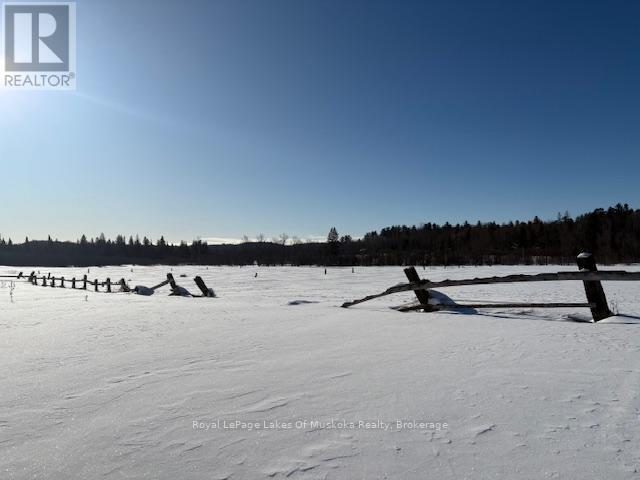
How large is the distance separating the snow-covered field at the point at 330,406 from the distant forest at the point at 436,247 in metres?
69.0

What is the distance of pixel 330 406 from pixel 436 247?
13743 cm

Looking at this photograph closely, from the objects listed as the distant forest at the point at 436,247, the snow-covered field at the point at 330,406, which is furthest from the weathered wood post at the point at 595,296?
the distant forest at the point at 436,247

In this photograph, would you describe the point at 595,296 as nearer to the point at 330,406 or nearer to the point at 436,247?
the point at 330,406

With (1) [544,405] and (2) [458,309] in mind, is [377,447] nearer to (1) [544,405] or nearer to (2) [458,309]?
(1) [544,405]

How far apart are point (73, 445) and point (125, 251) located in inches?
7962

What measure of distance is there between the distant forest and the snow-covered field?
226ft

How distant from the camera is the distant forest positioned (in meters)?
91.1

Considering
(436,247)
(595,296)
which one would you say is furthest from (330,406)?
(436,247)

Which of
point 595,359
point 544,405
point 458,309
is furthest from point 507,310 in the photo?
point 544,405

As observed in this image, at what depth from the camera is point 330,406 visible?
2953mm

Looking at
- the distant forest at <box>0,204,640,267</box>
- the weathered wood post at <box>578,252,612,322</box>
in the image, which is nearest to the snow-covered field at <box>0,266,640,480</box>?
the weathered wood post at <box>578,252,612,322</box>

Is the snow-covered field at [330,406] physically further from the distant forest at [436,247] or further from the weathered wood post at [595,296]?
the distant forest at [436,247]

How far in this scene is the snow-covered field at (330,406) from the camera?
2.14 m

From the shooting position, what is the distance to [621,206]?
122 meters
